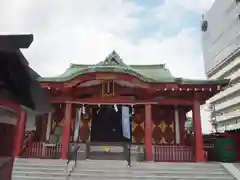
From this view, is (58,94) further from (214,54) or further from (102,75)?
(214,54)

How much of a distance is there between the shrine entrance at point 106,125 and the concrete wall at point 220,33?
131ft

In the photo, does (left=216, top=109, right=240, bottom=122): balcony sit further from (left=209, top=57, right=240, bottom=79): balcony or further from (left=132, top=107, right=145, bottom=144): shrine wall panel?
(left=132, top=107, right=145, bottom=144): shrine wall panel

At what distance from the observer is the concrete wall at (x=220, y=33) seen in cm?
5141

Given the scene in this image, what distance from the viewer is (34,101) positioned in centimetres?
309

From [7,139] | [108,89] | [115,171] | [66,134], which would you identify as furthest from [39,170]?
[7,139]

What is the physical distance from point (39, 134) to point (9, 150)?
14216 millimetres

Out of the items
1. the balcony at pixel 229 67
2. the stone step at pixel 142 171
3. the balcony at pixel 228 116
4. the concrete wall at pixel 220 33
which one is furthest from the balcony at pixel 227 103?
the stone step at pixel 142 171

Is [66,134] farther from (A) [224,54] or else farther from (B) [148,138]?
(A) [224,54]

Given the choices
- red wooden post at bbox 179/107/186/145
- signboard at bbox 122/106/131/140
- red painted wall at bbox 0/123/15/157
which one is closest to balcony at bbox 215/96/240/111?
red wooden post at bbox 179/107/186/145

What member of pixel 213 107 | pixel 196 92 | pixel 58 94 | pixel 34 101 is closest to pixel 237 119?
pixel 213 107

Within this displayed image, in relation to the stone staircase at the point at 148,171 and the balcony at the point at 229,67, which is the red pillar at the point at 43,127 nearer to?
the stone staircase at the point at 148,171

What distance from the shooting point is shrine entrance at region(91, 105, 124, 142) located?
16.0 m

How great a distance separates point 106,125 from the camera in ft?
53.1

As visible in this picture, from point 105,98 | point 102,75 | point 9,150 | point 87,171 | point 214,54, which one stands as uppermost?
point 214,54
